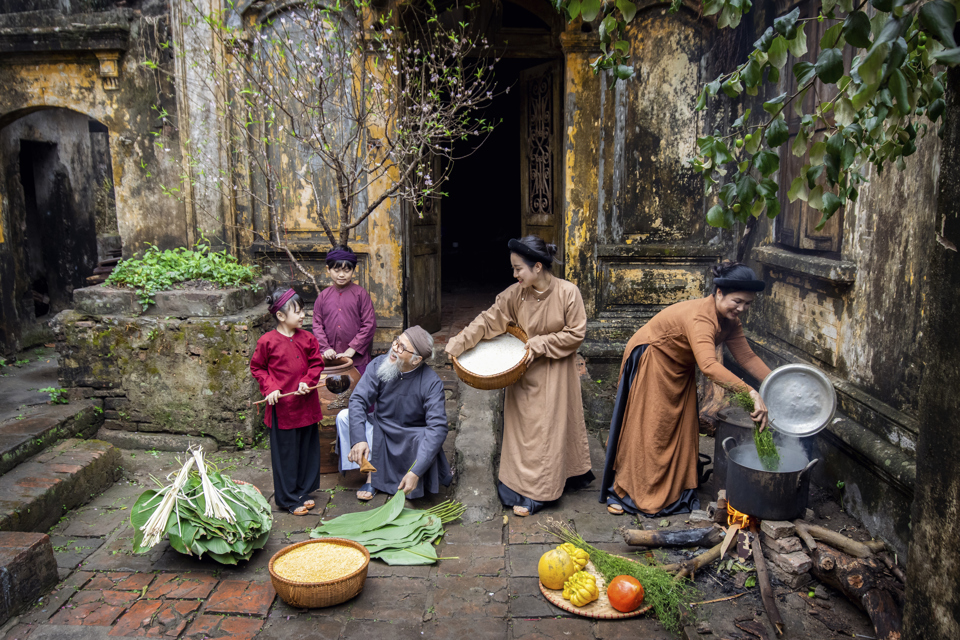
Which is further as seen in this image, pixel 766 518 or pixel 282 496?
pixel 282 496

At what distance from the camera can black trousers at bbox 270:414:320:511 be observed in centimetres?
519

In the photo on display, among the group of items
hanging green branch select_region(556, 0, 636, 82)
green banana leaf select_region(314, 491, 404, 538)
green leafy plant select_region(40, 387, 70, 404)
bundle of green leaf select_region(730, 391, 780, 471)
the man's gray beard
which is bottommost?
green banana leaf select_region(314, 491, 404, 538)

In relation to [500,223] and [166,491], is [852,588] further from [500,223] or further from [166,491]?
[500,223]

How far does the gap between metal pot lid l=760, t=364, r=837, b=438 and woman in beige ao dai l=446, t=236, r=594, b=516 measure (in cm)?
143

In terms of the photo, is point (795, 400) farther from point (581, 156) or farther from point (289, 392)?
point (581, 156)

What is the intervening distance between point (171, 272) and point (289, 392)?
2.52 m

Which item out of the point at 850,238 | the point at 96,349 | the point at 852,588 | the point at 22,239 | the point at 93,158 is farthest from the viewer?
the point at 93,158

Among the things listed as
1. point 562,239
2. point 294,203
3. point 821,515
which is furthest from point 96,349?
point 821,515

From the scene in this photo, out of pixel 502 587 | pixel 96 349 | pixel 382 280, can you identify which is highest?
pixel 382 280

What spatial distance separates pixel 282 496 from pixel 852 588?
3.97 meters

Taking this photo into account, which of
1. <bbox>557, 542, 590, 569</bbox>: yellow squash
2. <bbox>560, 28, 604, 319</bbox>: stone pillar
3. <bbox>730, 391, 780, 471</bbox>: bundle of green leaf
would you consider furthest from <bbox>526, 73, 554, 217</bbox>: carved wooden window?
<bbox>557, 542, 590, 569</bbox>: yellow squash

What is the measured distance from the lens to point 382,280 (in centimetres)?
748

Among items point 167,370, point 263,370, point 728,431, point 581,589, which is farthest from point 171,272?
point 728,431

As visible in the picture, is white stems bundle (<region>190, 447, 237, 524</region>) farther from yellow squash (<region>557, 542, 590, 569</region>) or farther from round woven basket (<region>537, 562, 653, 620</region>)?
yellow squash (<region>557, 542, 590, 569</region>)
